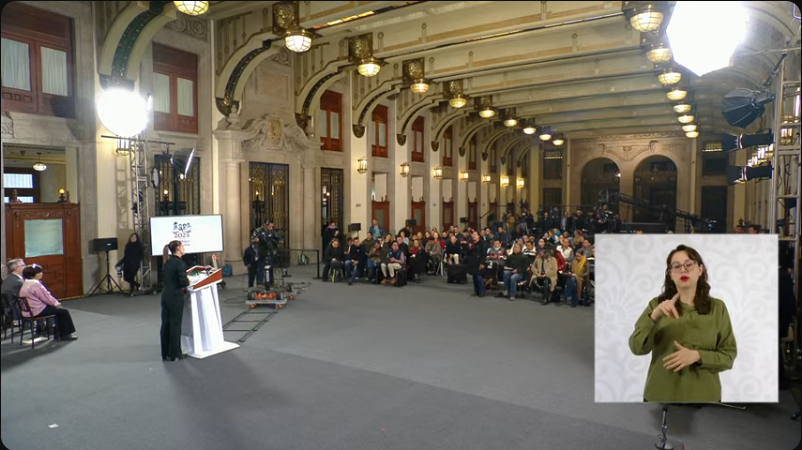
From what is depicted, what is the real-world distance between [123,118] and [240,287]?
170 inches

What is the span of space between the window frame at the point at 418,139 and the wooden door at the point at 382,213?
2.76 m

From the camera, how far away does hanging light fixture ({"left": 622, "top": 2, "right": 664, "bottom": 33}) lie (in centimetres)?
219

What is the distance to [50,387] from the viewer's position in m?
5.16

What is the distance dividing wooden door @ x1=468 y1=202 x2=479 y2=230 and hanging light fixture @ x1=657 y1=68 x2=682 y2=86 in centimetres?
1685

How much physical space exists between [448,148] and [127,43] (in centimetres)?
1556

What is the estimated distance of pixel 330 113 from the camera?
55.0ft

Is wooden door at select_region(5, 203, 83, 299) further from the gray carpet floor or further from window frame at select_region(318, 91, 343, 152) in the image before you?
window frame at select_region(318, 91, 343, 152)

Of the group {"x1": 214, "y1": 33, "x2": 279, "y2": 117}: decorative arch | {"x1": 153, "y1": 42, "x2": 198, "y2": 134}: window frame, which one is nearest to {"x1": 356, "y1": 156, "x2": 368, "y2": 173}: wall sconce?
{"x1": 214, "y1": 33, "x2": 279, "y2": 117}: decorative arch

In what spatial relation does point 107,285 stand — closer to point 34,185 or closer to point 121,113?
point 121,113

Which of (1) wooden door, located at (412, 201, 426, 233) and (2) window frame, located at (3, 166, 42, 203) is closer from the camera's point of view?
(2) window frame, located at (3, 166, 42, 203)

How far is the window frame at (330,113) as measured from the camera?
16.4 meters

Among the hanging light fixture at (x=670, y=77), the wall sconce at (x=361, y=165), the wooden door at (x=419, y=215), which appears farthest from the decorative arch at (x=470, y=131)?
the hanging light fixture at (x=670, y=77)

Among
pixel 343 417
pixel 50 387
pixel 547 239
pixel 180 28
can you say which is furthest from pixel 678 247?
pixel 180 28

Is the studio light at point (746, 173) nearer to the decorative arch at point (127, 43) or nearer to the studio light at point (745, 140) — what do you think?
the studio light at point (745, 140)
